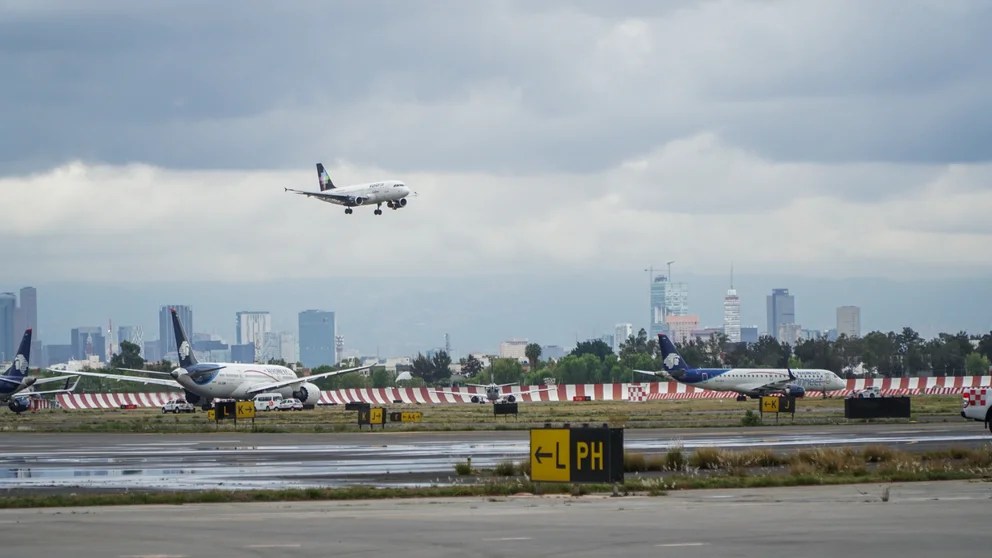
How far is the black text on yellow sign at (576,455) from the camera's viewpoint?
26.1m

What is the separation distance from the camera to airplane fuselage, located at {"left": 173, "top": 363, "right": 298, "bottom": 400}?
100500mm

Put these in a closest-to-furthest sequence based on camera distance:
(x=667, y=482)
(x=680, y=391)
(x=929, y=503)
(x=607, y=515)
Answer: (x=607, y=515), (x=929, y=503), (x=667, y=482), (x=680, y=391)

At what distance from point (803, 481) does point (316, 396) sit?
80338mm

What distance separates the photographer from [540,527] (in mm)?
20469

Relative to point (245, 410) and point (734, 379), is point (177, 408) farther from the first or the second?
point (734, 379)

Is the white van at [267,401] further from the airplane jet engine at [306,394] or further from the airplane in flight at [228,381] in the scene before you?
the airplane jet engine at [306,394]

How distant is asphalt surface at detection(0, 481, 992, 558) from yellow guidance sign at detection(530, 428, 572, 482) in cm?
61

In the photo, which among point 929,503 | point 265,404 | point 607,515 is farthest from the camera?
point 265,404

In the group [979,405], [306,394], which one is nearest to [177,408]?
[306,394]

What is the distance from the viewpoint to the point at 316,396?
10712 centimetres

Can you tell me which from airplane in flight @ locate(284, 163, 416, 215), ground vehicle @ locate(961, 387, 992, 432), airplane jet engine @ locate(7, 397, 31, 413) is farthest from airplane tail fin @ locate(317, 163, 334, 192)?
ground vehicle @ locate(961, 387, 992, 432)

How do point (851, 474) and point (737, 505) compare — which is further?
point (851, 474)

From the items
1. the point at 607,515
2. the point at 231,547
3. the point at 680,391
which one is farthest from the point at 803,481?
the point at 680,391

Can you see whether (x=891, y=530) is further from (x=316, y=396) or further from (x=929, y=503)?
(x=316, y=396)
